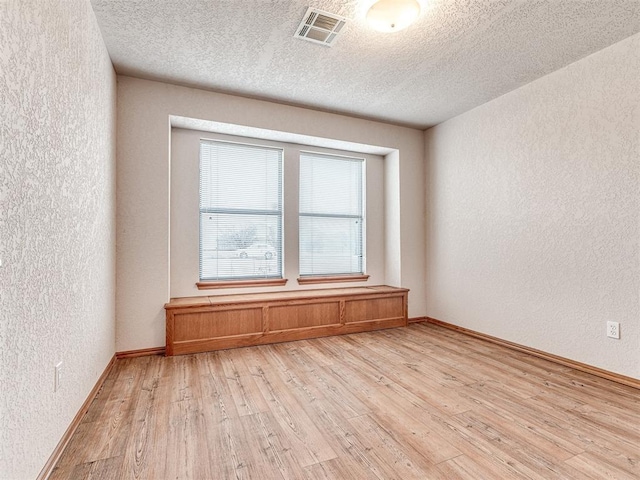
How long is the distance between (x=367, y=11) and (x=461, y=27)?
725 mm

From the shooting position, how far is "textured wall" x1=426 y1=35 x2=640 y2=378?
256 centimetres

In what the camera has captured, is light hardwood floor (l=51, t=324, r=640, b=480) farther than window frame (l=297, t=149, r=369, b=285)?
No

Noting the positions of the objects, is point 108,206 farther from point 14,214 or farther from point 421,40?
point 421,40

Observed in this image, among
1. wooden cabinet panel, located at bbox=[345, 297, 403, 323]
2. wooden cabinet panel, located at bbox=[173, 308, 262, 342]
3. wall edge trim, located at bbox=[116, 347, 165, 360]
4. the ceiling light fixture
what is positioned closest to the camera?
the ceiling light fixture

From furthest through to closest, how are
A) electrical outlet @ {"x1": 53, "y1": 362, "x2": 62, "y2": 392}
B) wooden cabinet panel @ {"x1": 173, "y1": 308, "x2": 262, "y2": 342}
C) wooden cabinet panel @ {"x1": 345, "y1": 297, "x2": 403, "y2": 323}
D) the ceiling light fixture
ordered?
wooden cabinet panel @ {"x1": 345, "y1": 297, "x2": 403, "y2": 323} < wooden cabinet panel @ {"x1": 173, "y1": 308, "x2": 262, "y2": 342} < the ceiling light fixture < electrical outlet @ {"x1": 53, "y1": 362, "x2": 62, "y2": 392}

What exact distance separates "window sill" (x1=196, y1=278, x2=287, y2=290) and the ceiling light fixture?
2.85 metres

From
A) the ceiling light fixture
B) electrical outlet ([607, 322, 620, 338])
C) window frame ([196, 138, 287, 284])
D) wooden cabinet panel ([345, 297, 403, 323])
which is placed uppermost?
the ceiling light fixture

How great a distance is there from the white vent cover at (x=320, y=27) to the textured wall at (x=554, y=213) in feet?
6.78

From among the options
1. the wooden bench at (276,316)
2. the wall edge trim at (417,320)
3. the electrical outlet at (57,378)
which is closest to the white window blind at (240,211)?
the wooden bench at (276,316)

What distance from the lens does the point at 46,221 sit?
1516 millimetres

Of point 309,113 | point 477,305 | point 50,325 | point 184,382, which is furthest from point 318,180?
point 50,325

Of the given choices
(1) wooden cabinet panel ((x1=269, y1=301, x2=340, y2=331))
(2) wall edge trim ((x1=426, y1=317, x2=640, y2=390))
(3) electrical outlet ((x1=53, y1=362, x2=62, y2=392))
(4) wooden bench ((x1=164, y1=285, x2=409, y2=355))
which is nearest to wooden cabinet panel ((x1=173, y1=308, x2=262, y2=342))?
(4) wooden bench ((x1=164, y1=285, x2=409, y2=355))

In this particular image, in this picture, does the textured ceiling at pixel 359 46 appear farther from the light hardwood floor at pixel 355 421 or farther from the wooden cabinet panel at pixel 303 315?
the light hardwood floor at pixel 355 421

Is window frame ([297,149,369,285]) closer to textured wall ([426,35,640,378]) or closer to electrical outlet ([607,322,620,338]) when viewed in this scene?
textured wall ([426,35,640,378])
